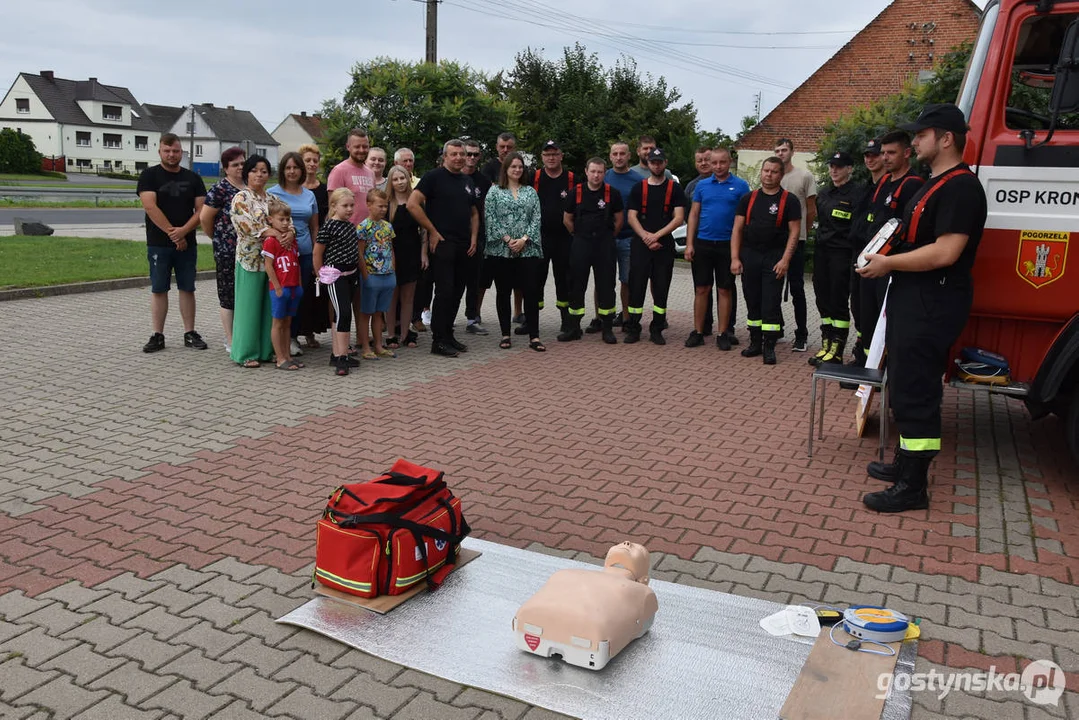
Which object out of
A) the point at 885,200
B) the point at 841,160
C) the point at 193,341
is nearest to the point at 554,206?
the point at 841,160

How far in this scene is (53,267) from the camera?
14.5 m

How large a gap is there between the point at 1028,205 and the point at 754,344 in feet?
15.1

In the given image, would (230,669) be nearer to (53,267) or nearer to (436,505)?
(436,505)

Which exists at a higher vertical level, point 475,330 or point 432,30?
point 432,30

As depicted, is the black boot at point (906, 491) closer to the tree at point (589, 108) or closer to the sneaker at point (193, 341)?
the sneaker at point (193, 341)

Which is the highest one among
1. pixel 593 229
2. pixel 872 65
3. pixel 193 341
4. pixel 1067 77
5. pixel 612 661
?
pixel 872 65

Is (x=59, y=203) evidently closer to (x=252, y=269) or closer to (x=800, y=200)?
(x=252, y=269)

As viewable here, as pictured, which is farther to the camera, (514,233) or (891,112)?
(891,112)

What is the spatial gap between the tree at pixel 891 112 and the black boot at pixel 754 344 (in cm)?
616

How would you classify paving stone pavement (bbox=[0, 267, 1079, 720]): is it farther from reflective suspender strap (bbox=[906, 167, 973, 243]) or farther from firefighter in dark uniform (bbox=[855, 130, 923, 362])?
reflective suspender strap (bbox=[906, 167, 973, 243])

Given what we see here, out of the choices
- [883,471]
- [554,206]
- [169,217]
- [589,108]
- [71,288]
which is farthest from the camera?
[589,108]

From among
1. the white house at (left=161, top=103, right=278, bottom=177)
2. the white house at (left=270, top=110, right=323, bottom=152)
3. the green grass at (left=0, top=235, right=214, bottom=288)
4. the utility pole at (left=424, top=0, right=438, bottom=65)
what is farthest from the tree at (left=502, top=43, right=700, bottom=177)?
the white house at (left=270, top=110, right=323, bottom=152)

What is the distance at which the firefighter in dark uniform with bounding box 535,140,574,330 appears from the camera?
10402 mm

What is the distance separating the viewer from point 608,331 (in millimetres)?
10680
